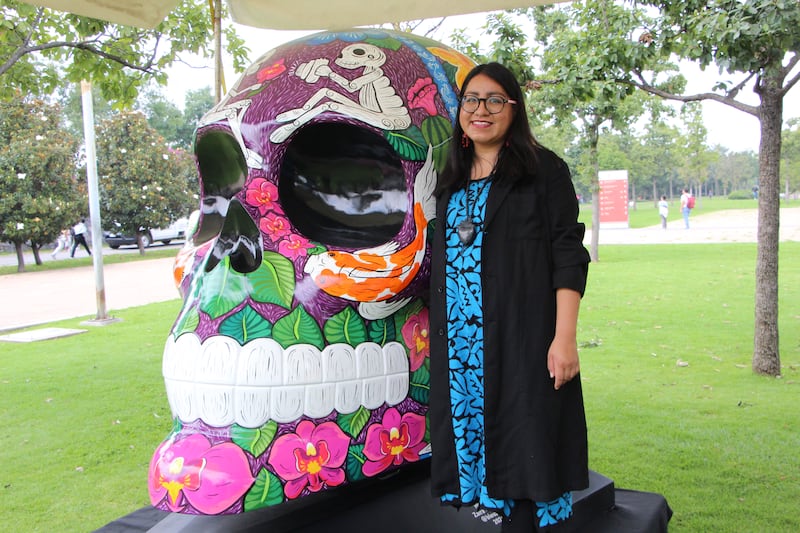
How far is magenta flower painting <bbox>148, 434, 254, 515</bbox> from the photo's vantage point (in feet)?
6.14

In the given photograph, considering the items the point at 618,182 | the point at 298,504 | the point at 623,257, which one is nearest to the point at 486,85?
the point at 298,504

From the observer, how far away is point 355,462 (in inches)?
81.0

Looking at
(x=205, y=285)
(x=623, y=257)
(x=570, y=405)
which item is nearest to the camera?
(x=570, y=405)

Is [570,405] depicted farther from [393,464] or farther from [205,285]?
[205,285]

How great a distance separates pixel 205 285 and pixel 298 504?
0.87 meters

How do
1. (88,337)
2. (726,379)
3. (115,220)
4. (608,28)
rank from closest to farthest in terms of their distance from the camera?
(608,28) < (726,379) < (88,337) < (115,220)

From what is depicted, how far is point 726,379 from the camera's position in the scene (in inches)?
212

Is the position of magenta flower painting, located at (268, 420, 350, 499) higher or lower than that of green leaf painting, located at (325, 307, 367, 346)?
lower

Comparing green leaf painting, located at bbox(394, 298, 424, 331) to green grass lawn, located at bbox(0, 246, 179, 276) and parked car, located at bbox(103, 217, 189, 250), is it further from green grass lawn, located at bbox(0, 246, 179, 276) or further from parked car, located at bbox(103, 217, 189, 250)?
parked car, located at bbox(103, 217, 189, 250)

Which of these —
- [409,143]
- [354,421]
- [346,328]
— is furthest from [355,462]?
[409,143]

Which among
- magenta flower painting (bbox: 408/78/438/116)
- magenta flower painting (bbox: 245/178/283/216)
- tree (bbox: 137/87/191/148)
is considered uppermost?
tree (bbox: 137/87/191/148)

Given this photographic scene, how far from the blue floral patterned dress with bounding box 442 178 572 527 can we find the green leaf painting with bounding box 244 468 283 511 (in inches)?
18.7

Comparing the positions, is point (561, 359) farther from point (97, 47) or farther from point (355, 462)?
point (97, 47)

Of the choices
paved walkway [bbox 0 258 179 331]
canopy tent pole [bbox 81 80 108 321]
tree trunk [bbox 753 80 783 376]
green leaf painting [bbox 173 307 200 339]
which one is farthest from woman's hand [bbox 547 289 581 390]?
paved walkway [bbox 0 258 179 331]
